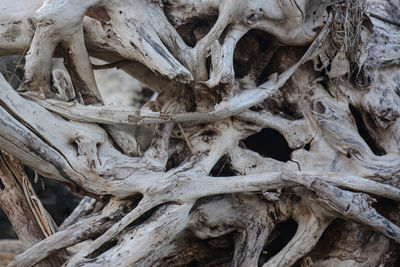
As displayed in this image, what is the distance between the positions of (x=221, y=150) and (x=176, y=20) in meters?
0.78

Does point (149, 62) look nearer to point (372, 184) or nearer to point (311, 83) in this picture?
point (311, 83)

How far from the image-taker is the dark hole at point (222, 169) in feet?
9.82

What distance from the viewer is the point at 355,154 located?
3043mm

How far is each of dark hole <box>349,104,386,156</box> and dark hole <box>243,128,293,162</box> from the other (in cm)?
51

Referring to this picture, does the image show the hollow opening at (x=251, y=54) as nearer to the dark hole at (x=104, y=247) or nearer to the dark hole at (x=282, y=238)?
the dark hole at (x=282, y=238)

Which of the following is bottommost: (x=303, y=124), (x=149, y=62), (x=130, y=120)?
(x=303, y=124)

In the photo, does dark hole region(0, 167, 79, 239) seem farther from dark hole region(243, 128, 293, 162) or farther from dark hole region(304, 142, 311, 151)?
dark hole region(304, 142, 311, 151)

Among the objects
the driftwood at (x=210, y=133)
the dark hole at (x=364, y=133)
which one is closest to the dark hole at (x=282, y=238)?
the driftwood at (x=210, y=133)

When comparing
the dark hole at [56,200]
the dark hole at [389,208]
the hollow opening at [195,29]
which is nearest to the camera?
the hollow opening at [195,29]

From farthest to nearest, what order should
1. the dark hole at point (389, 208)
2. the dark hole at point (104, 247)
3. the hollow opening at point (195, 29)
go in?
the dark hole at point (389, 208), the hollow opening at point (195, 29), the dark hole at point (104, 247)

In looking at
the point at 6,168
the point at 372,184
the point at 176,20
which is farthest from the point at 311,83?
the point at 6,168

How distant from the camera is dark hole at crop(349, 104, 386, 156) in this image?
Result: 327cm

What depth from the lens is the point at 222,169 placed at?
307 centimetres

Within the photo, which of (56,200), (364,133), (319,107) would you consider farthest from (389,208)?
(56,200)
